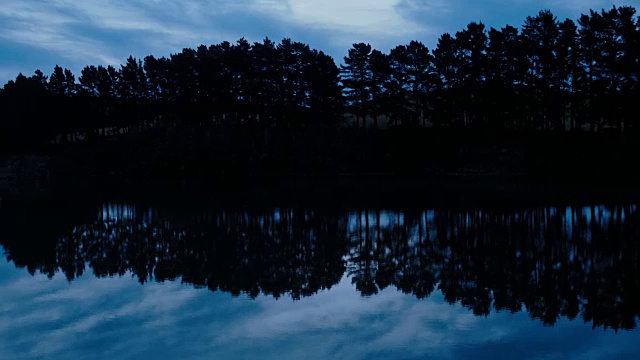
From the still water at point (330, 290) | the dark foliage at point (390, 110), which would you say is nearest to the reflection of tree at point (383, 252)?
the still water at point (330, 290)

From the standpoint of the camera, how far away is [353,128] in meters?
79.4

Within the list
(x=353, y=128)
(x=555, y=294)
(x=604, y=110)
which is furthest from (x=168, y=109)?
(x=555, y=294)

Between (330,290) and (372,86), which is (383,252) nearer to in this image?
(330,290)

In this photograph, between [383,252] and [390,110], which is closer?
[383,252]

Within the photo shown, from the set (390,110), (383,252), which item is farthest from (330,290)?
(390,110)

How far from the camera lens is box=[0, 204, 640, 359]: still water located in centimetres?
1262

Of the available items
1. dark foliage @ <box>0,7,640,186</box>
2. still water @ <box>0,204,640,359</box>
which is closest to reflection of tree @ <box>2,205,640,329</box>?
still water @ <box>0,204,640,359</box>

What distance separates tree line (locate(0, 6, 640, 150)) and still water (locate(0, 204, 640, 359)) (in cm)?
4133

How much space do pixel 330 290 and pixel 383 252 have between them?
6033mm

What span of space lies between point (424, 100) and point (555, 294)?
64706mm

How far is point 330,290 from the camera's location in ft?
→ 56.8

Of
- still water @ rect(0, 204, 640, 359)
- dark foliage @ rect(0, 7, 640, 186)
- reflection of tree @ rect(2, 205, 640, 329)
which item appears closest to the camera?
still water @ rect(0, 204, 640, 359)

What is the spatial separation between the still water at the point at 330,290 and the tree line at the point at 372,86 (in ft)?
136

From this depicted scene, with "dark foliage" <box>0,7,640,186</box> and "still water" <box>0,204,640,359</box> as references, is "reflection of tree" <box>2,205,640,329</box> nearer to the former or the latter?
"still water" <box>0,204,640,359</box>
